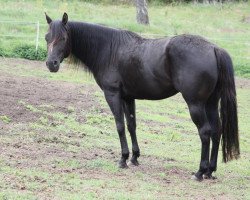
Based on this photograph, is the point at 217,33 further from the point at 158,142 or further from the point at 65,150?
the point at 65,150

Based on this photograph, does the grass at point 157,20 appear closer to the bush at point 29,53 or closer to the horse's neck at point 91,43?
the bush at point 29,53

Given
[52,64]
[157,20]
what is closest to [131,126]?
[52,64]

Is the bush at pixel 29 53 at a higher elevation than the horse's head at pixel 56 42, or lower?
lower

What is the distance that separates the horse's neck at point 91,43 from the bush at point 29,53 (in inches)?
580

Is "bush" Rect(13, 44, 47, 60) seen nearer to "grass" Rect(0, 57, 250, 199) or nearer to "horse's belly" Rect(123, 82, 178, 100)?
"grass" Rect(0, 57, 250, 199)

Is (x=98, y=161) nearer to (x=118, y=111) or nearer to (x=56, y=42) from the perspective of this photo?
(x=118, y=111)

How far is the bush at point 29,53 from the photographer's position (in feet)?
77.2

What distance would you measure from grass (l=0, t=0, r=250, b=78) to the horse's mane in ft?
48.7

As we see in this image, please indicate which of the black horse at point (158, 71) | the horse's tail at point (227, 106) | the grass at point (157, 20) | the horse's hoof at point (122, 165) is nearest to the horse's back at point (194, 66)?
the black horse at point (158, 71)

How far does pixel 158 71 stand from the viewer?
827 cm

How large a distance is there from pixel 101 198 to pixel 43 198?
688mm

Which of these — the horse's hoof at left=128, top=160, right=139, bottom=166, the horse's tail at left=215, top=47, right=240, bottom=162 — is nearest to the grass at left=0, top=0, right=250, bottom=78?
the horse's hoof at left=128, top=160, right=139, bottom=166

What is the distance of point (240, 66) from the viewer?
85.3ft

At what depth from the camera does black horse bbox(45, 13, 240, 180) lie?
7914 mm
